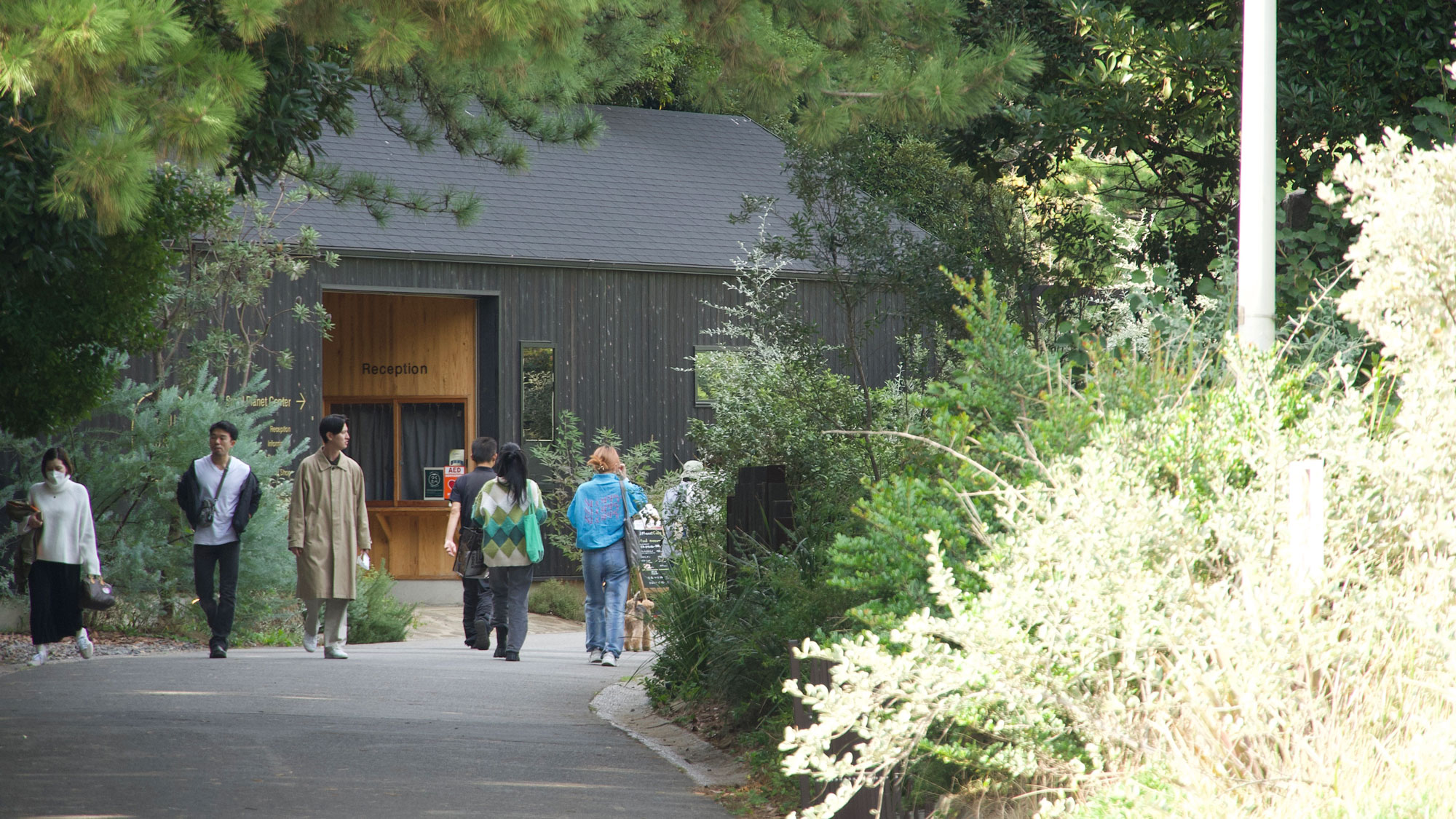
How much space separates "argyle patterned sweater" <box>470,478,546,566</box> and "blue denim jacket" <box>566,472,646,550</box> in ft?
1.31

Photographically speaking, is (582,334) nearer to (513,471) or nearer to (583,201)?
(583,201)

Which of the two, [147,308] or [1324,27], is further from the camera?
[147,308]

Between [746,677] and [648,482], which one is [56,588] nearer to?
[746,677]

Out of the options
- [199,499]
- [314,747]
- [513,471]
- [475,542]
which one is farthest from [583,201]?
[314,747]

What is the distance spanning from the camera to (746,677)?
7633 millimetres

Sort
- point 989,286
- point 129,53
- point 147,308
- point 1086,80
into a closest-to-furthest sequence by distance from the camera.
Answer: point 129,53
point 989,286
point 1086,80
point 147,308

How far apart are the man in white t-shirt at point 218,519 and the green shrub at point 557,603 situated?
8840 millimetres

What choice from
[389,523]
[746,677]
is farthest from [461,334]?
[746,677]

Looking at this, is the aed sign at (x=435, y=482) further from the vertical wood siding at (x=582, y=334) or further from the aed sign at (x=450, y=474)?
the vertical wood siding at (x=582, y=334)

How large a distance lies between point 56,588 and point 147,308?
93.0 inches

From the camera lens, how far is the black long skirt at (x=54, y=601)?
11867 mm

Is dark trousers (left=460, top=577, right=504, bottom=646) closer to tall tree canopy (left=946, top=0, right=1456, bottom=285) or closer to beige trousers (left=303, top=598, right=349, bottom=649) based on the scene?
beige trousers (left=303, top=598, right=349, bottom=649)

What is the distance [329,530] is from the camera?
12195 mm

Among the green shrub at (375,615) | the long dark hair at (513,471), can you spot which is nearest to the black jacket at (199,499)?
the long dark hair at (513,471)
